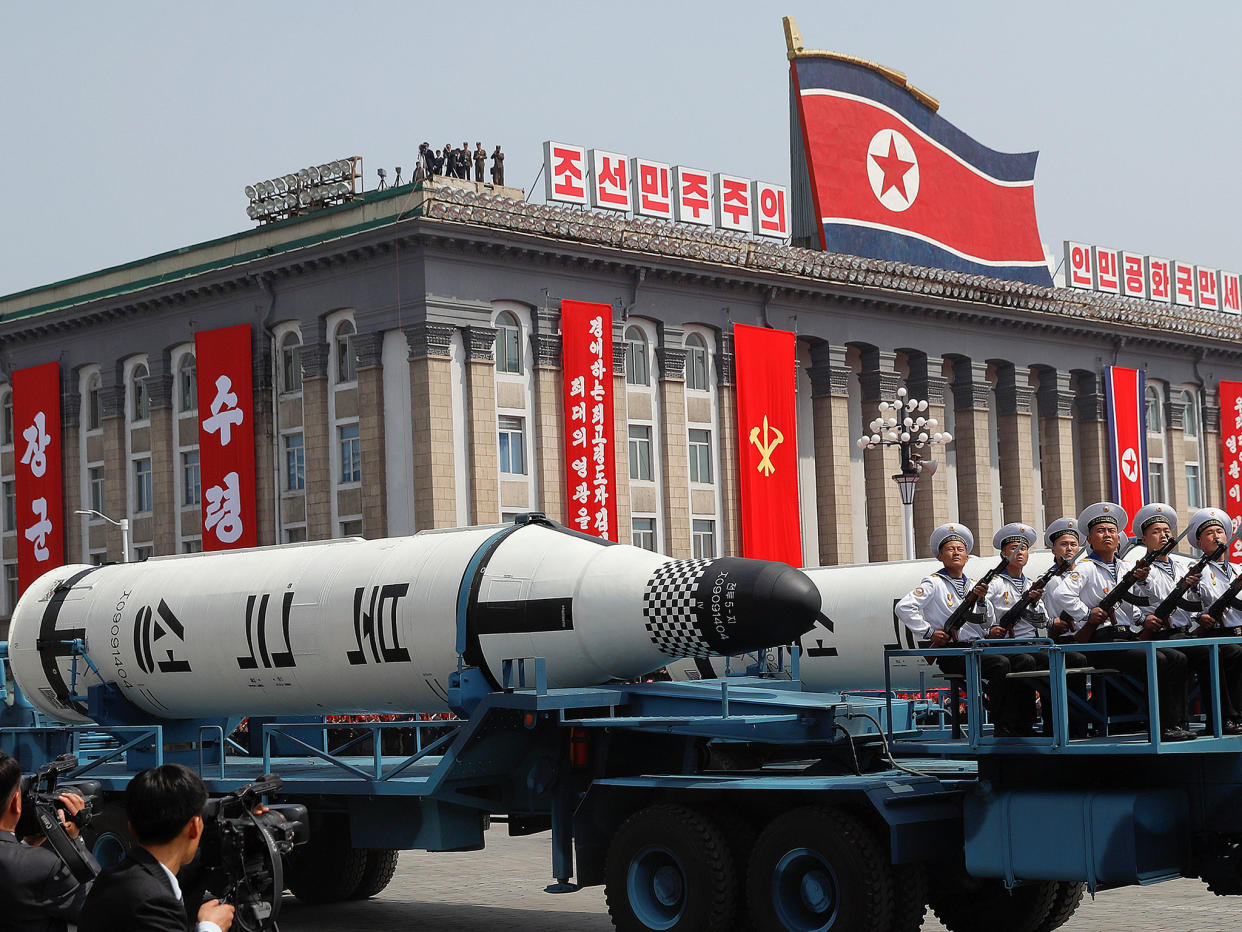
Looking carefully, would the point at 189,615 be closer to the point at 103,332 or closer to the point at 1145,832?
the point at 1145,832

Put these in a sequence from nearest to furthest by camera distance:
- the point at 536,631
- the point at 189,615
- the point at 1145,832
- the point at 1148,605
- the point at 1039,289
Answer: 1. the point at 1145,832
2. the point at 1148,605
3. the point at 536,631
4. the point at 189,615
5. the point at 1039,289

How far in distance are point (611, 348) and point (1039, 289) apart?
64.1ft

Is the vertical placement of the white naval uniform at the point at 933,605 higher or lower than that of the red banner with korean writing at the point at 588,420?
lower

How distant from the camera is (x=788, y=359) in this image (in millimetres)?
58000

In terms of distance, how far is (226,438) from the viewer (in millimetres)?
54750

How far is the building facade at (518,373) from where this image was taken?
50.9 m

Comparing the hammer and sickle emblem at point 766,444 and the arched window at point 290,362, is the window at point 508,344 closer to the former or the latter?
the arched window at point 290,362

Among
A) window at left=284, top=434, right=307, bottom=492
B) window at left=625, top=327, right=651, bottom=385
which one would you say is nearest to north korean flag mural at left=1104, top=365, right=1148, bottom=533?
window at left=625, top=327, right=651, bottom=385

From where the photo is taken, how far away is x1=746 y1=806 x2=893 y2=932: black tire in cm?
A: 1204

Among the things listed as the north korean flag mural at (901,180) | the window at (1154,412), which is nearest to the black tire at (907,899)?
the north korean flag mural at (901,180)

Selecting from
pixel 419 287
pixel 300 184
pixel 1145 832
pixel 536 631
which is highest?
pixel 300 184

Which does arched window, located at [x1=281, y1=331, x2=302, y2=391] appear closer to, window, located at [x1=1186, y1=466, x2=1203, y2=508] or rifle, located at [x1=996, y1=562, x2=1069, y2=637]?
window, located at [x1=1186, y1=466, x2=1203, y2=508]

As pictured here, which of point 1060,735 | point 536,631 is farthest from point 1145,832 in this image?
point 536,631

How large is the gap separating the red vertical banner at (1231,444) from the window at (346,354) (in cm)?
3738
